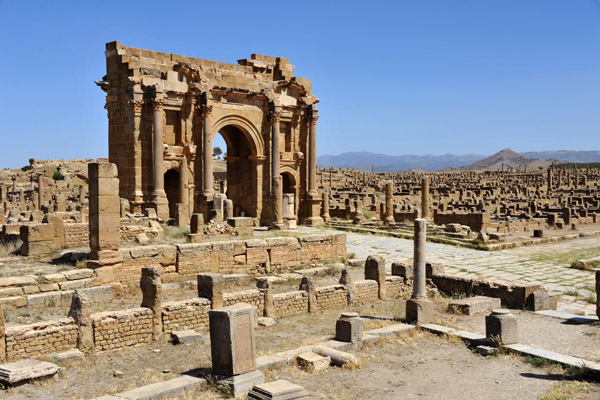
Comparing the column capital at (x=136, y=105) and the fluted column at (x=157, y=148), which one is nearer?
the column capital at (x=136, y=105)

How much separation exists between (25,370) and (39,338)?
1.19m

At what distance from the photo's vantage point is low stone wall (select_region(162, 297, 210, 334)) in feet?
33.6

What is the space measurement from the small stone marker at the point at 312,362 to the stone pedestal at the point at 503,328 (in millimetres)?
2917

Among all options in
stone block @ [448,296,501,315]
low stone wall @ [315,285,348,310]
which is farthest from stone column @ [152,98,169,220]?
stone block @ [448,296,501,315]

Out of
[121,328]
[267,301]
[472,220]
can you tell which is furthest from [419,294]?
[472,220]

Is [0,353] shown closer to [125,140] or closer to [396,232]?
[125,140]

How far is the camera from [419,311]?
36.7ft

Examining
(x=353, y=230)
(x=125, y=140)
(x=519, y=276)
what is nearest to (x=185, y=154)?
(x=125, y=140)

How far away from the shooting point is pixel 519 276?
16.0m

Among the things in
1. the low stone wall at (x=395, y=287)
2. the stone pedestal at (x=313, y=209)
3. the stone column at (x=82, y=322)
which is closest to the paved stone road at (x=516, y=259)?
the low stone wall at (x=395, y=287)

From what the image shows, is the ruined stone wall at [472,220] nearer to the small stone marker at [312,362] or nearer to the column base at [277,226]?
the column base at [277,226]

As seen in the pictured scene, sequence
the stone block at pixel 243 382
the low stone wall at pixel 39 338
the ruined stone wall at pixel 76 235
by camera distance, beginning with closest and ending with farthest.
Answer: the stone block at pixel 243 382
the low stone wall at pixel 39 338
the ruined stone wall at pixel 76 235

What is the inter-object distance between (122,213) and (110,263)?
729 centimetres

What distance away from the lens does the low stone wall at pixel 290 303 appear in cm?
1173
